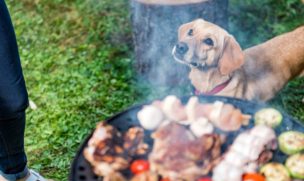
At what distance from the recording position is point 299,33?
4.75m

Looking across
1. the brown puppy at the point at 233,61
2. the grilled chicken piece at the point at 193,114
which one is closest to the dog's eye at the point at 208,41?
the brown puppy at the point at 233,61

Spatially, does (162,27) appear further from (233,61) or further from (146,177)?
(146,177)

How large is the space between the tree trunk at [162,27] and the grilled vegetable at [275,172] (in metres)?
2.50

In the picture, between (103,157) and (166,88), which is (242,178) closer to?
(103,157)

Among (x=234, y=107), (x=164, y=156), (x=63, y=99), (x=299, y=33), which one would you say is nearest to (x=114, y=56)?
(x=63, y=99)

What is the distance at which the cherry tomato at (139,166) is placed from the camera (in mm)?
2537

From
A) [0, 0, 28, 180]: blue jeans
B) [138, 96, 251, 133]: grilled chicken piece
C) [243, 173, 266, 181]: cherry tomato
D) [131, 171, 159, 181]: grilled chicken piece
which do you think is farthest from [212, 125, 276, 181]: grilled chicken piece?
[0, 0, 28, 180]: blue jeans

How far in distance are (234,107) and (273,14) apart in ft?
13.9

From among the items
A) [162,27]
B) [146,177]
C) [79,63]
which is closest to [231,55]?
[162,27]

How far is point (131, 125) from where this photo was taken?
285cm

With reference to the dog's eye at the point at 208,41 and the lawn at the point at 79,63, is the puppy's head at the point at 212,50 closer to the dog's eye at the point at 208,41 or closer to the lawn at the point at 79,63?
the dog's eye at the point at 208,41

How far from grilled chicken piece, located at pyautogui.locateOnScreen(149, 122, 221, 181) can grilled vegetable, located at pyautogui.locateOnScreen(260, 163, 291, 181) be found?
0.26 metres

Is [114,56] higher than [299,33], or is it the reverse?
[299,33]

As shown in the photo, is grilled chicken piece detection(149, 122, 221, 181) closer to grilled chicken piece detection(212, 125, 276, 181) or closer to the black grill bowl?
grilled chicken piece detection(212, 125, 276, 181)
